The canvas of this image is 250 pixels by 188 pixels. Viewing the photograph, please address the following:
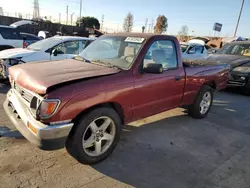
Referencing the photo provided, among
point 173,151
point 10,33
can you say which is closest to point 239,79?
point 173,151

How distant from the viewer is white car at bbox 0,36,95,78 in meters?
6.13

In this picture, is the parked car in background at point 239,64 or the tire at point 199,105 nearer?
the tire at point 199,105

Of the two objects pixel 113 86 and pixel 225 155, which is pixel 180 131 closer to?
pixel 225 155

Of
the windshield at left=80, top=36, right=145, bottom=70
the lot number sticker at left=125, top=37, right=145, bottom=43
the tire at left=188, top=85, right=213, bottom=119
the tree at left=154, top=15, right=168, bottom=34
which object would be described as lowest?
the tire at left=188, top=85, right=213, bottom=119

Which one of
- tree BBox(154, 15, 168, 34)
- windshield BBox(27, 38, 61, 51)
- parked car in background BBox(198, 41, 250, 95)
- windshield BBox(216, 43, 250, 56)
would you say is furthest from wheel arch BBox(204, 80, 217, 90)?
tree BBox(154, 15, 168, 34)

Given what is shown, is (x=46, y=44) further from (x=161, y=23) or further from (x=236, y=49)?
(x=161, y=23)

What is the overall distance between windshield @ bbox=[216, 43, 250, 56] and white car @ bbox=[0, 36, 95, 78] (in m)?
5.60

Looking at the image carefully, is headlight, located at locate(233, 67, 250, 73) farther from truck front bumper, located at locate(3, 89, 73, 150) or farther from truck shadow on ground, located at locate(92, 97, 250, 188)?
truck front bumper, located at locate(3, 89, 73, 150)

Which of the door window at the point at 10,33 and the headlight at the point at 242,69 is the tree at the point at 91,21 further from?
the headlight at the point at 242,69

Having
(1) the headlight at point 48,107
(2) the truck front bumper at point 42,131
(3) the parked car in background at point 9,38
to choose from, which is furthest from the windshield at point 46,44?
(1) the headlight at point 48,107

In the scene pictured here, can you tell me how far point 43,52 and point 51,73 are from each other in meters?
4.20

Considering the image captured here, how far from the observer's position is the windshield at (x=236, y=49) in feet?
28.7

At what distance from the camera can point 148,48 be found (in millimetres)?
3609

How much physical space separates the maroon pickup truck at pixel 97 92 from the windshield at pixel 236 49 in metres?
5.40
